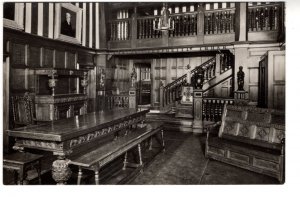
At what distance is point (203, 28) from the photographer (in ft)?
29.1

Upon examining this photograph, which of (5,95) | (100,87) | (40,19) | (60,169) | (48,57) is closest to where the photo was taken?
(60,169)

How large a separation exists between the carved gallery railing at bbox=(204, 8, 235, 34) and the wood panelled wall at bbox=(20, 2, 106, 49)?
12.8ft

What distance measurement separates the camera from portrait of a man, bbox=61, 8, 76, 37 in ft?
25.1

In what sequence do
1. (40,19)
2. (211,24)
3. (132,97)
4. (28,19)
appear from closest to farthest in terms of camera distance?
(28,19)
(40,19)
(132,97)
(211,24)

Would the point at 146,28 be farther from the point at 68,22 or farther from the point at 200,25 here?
the point at 68,22

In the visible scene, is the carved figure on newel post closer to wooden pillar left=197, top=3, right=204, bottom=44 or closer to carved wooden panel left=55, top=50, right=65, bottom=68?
wooden pillar left=197, top=3, right=204, bottom=44

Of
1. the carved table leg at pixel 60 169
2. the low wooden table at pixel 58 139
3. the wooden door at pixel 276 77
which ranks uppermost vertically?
the wooden door at pixel 276 77

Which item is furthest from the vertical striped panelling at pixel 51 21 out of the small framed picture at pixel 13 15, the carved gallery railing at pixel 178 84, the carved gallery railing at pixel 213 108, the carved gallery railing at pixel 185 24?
the carved gallery railing at pixel 213 108

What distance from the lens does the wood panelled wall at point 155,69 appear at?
1062cm

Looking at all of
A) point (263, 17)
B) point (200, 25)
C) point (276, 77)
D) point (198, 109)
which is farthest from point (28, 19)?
point (263, 17)

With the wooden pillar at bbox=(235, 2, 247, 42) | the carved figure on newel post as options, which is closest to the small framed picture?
the carved figure on newel post

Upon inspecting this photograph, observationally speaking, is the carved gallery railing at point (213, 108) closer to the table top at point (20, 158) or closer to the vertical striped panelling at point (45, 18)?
the vertical striped panelling at point (45, 18)

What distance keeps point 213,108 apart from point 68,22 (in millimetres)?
5132

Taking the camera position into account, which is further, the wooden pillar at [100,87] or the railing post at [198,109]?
the wooden pillar at [100,87]
